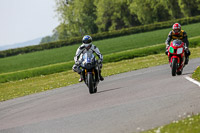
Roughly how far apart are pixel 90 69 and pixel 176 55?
10.7ft

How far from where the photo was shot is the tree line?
9409cm

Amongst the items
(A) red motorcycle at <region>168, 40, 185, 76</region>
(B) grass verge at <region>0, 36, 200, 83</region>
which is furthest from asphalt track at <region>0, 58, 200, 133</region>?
(B) grass verge at <region>0, 36, 200, 83</region>

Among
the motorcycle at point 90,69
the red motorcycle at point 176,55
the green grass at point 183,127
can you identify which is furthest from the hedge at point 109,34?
the green grass at point 183,127

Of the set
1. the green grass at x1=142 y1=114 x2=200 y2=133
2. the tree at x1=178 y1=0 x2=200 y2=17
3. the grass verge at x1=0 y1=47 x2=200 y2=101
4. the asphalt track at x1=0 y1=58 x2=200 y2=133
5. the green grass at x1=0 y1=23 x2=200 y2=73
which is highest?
the tree at x1=178 y1=0 x2=200 y2=17

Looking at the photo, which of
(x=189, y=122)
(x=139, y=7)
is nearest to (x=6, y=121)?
(x=189, y=122)

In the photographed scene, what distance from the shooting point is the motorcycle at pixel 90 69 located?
13.1 meters

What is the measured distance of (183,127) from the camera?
656cm

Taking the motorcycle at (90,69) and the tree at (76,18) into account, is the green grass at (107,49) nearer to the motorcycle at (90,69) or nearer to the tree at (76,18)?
the motorcycle at (90,69)

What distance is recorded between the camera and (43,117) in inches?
394

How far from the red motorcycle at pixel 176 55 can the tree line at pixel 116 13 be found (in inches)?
3012

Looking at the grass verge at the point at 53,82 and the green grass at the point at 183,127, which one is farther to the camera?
the grass verge at the point at 53,82

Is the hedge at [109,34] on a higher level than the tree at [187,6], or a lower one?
lower

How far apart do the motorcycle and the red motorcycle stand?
273 cm

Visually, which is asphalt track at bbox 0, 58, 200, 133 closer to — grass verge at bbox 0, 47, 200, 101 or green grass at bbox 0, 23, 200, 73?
grass verge at bbox 0, 47, 200, 101
